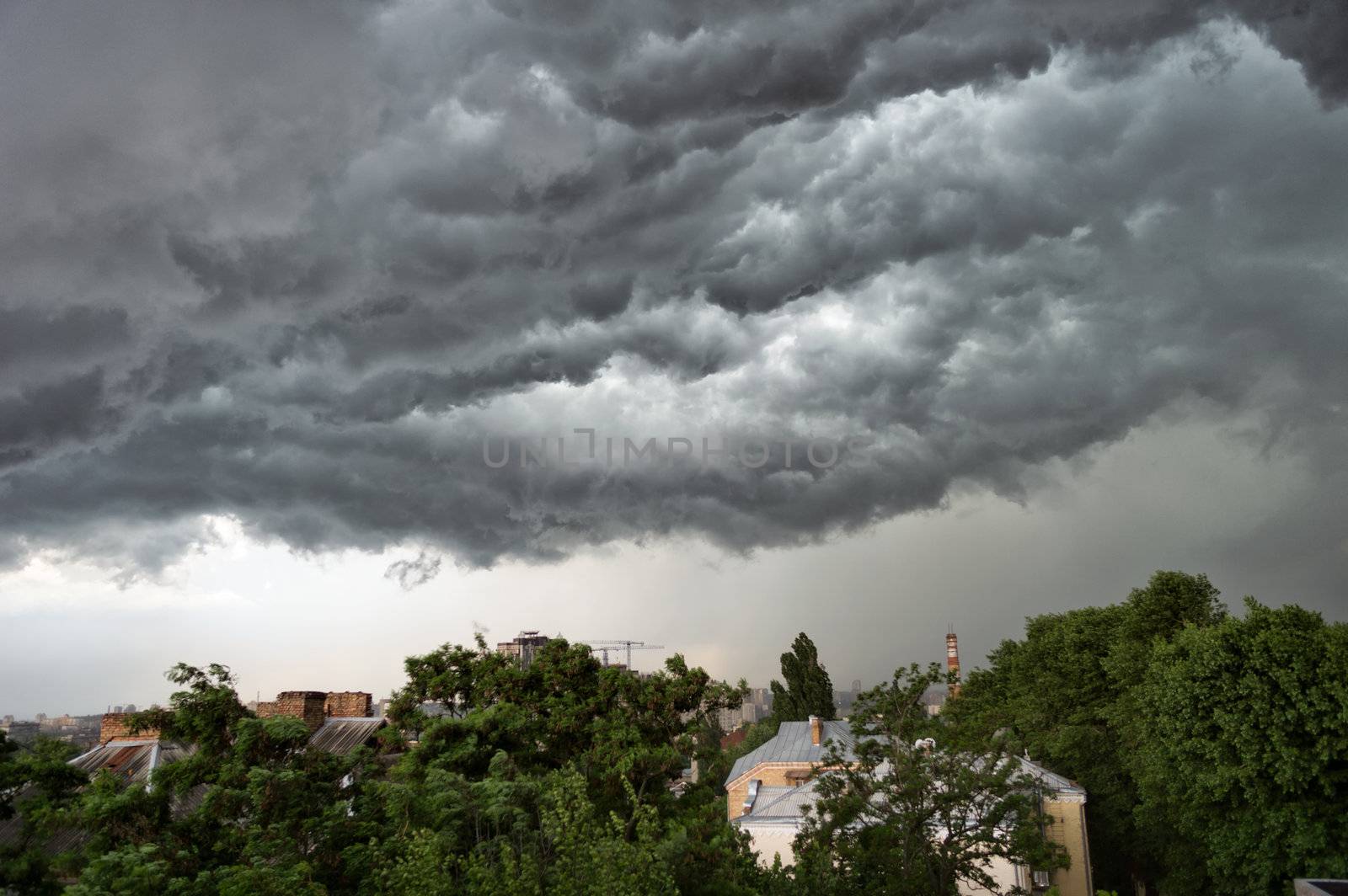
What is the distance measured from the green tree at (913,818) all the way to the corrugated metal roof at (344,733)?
13.6 metres

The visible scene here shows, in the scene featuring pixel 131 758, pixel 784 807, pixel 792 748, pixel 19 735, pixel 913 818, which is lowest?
pixel 792 748

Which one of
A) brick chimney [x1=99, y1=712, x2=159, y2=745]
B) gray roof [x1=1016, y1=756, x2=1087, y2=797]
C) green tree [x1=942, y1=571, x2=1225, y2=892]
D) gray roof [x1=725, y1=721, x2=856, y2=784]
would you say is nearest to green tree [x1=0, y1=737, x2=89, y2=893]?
brick chimney [x1=99, y1=712, x2=159, y2=745]

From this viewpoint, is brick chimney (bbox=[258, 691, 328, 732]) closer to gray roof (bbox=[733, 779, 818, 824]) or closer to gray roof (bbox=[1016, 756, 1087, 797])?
gray roof (bbox=[733, 779, 818, 824])

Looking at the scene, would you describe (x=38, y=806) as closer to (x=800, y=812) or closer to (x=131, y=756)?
(x=131, y=756)

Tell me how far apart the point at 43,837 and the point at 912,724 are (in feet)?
59.0

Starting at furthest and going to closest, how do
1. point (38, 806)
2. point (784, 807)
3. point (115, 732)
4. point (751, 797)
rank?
point (751, 797), point (784, 807), point (115, 732), point (38, 806)

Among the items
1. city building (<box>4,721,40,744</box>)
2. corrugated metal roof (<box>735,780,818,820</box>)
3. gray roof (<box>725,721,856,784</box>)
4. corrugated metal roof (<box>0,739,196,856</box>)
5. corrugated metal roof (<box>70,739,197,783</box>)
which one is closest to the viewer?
city building (<box>4,721,40,744</box>)

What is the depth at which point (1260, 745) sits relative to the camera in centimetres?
2883

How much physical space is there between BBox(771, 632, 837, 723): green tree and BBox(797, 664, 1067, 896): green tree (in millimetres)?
64700

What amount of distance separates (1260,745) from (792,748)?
3696cm

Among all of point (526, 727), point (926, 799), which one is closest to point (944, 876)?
point (926, 799)

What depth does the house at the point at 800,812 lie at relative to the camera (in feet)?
117

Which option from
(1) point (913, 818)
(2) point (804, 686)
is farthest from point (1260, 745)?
(2) point (804, 686)

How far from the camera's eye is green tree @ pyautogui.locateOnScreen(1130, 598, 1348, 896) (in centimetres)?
2778
